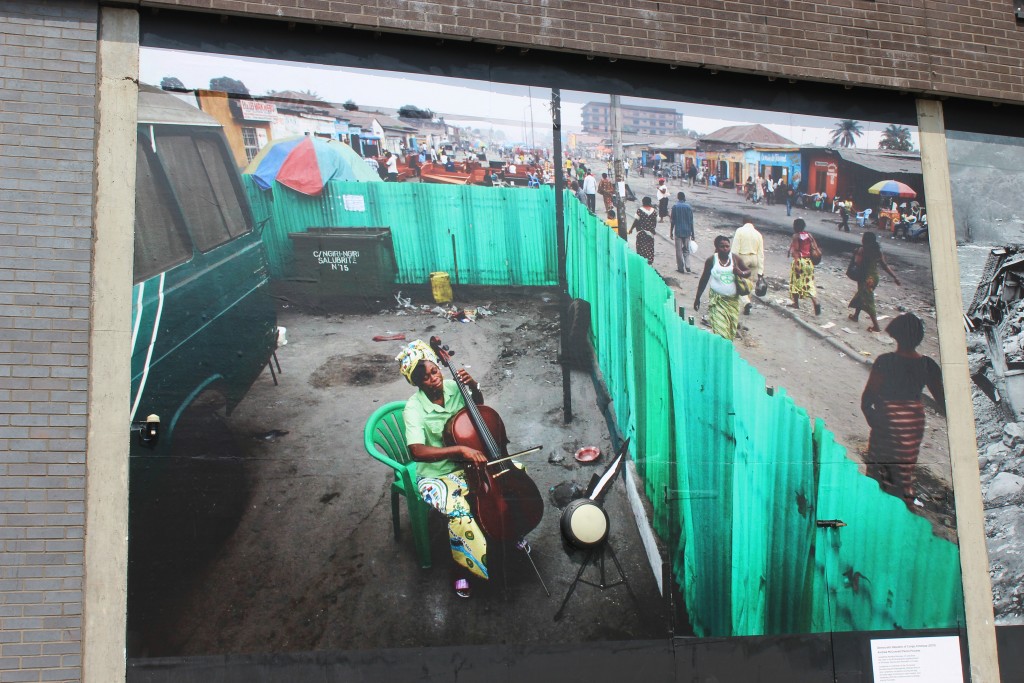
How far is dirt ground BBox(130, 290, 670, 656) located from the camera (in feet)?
17.2

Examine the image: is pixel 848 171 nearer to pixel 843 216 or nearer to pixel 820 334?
pixel 843 216

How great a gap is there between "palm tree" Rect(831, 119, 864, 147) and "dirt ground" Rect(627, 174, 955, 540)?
2.19 ft

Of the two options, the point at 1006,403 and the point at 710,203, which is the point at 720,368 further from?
the point at 1006,403

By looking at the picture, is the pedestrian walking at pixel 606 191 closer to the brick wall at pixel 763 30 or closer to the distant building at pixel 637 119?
the distant building at pixel 637 119

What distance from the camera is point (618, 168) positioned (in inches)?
245

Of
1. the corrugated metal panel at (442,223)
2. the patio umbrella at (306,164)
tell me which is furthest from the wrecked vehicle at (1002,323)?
the patio umbrella at (306,164)

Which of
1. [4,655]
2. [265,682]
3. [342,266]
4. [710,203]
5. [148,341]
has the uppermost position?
[710,203]

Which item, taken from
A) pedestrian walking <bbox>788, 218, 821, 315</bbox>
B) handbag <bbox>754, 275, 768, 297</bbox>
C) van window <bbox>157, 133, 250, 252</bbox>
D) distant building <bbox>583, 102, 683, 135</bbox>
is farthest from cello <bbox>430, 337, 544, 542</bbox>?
pedestrian walking <bbox>788, 218, 821, 315</bbox>

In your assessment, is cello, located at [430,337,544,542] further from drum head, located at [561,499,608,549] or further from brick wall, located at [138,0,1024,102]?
brick wall, located at [138,0,1024,102]

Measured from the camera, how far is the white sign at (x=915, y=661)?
6109 mm

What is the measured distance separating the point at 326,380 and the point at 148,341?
1243 mm

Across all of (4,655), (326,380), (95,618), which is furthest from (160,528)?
(326,380)

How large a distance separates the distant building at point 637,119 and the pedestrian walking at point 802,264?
4.50 feet

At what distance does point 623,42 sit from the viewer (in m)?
6.03
